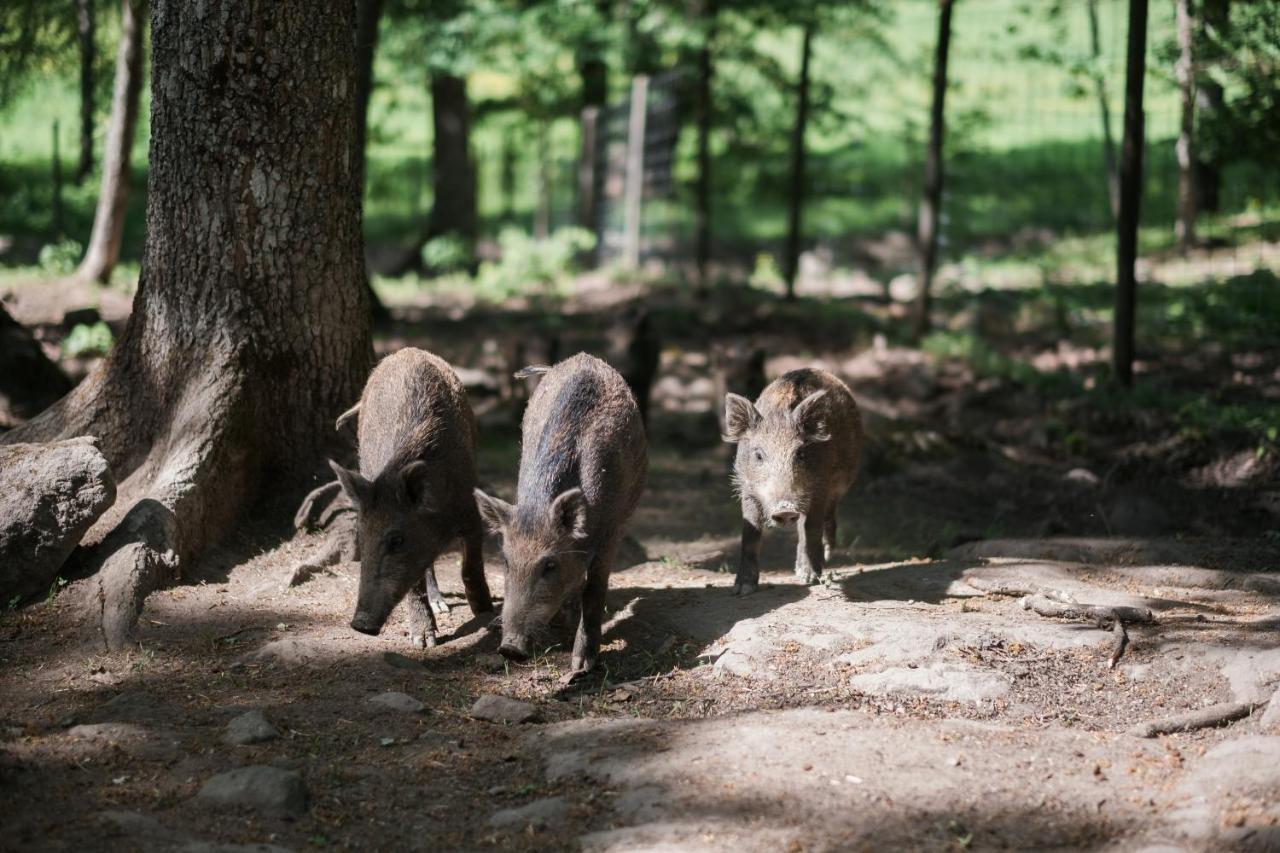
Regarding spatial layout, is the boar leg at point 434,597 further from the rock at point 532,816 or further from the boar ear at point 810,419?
the rock at point 532,816

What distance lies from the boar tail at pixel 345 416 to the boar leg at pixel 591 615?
68.6 inches

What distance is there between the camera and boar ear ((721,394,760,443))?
6.47 m

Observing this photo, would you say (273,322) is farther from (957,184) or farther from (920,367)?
(957,184)

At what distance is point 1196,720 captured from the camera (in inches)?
182

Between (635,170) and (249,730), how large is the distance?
49.6ft

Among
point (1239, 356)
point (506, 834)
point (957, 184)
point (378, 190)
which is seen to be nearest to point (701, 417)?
point (1239, 356)

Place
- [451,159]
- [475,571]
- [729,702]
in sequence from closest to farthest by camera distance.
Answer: [729,702] → [475,571] → [451,159]

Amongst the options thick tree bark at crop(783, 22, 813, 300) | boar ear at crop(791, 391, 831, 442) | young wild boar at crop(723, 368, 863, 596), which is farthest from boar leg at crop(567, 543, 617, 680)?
thick tree bark at crop(783, 22, 813, 300)

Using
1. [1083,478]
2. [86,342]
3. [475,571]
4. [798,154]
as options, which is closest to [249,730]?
[475,571]

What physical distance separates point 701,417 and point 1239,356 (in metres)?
4.92

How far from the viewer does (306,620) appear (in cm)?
593

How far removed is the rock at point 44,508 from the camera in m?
5.60

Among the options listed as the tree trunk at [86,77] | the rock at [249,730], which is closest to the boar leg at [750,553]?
the rock at [249,730]

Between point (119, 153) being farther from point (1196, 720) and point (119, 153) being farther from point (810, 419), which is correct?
point (1196, 720)
